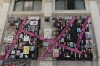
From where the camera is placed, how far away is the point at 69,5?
52.6 ft

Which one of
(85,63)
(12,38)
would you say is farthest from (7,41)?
(85,63)

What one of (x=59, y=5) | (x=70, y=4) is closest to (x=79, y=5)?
(x=70, y=4)

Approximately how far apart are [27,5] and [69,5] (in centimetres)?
389

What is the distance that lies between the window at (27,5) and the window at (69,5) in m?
1.72

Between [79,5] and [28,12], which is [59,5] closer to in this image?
[79,5]

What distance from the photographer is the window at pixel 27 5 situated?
16084mm

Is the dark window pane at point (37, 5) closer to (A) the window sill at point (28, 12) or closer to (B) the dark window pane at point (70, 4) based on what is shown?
(A) the window sill at point (28, 12)

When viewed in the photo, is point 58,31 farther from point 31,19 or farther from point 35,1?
point 35,1

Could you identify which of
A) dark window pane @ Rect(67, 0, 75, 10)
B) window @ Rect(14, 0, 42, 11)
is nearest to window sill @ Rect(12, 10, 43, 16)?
window @ Rect(14, 0, 42, 11)

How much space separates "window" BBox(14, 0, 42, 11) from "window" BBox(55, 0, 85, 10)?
5.64ft

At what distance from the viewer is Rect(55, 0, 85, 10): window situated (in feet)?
52.4

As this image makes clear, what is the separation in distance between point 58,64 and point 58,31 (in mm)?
2751

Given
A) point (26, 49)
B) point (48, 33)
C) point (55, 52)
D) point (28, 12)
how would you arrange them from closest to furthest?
point (55, 52) → point (26, 49) → point (48, 33) → point (28, 12)

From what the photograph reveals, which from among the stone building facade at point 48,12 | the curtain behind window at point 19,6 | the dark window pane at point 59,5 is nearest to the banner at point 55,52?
the stone building facade at point 48,12
